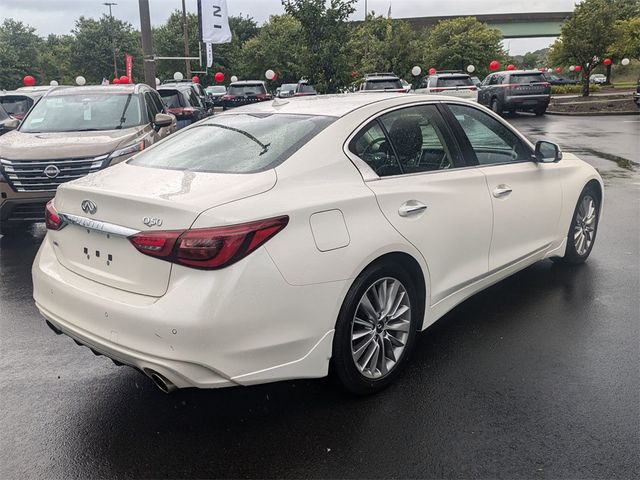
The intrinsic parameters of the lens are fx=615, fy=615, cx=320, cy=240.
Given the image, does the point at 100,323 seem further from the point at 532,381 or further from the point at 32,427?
the point at 532,381

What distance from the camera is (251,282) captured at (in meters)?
2.74

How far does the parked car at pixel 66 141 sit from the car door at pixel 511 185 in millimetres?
4561

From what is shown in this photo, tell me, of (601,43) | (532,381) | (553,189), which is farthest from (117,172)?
(601,43)

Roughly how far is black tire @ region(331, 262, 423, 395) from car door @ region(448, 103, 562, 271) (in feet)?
3.03

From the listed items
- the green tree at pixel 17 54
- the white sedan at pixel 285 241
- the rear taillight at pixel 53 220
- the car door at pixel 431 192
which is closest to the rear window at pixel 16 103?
the white sedan at pixel 285 241

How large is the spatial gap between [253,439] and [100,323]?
0.94 m

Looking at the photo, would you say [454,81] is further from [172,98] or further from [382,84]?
[172,98]

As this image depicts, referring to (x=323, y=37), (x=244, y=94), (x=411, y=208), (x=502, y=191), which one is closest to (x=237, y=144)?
(x=411, y=208)

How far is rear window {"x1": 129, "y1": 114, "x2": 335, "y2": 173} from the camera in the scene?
3316mm

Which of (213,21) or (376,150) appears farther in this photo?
(213,21)

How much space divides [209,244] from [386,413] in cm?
134

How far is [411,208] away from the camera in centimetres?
349

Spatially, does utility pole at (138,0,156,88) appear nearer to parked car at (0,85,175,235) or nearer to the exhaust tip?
parked car at (0,85,175,235)

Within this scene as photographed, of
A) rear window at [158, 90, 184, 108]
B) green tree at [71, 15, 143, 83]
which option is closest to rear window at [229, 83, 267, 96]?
rear window at [158, 90, 184, 108]
